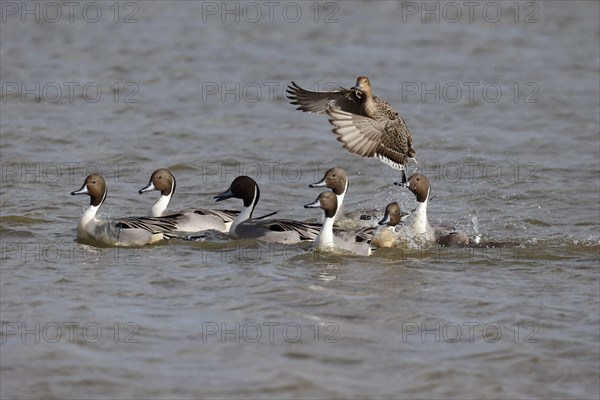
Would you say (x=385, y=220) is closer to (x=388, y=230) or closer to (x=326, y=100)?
(x=388, y=230)

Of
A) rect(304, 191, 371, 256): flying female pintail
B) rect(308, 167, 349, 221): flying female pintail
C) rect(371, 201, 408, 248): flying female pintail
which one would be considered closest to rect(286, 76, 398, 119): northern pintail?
rect(308, 167, 349, 221): flying female pintail

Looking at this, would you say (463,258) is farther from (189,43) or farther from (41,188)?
(189,43)

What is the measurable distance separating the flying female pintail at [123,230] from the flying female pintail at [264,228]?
23.6 inches

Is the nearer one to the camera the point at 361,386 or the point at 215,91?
the point at 361,386

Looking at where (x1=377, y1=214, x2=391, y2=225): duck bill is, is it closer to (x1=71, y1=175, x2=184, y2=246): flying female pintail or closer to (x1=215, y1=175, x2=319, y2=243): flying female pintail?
(x1=215, y1=175, x2=319, y2=243): flying female pintail

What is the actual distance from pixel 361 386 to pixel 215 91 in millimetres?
11373

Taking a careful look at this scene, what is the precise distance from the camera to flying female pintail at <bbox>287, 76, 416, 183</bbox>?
34.1 feet

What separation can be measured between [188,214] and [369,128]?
184cm

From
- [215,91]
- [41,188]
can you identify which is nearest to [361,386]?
[41,188]

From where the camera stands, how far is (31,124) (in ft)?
51.1

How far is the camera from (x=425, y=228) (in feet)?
34.6

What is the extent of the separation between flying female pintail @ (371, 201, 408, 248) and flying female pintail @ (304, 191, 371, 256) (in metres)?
0.30

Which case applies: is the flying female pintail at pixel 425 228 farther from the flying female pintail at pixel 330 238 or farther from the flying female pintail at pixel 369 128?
the flying female pintail at pixel 330 238

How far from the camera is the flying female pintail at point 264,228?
10430 mm
